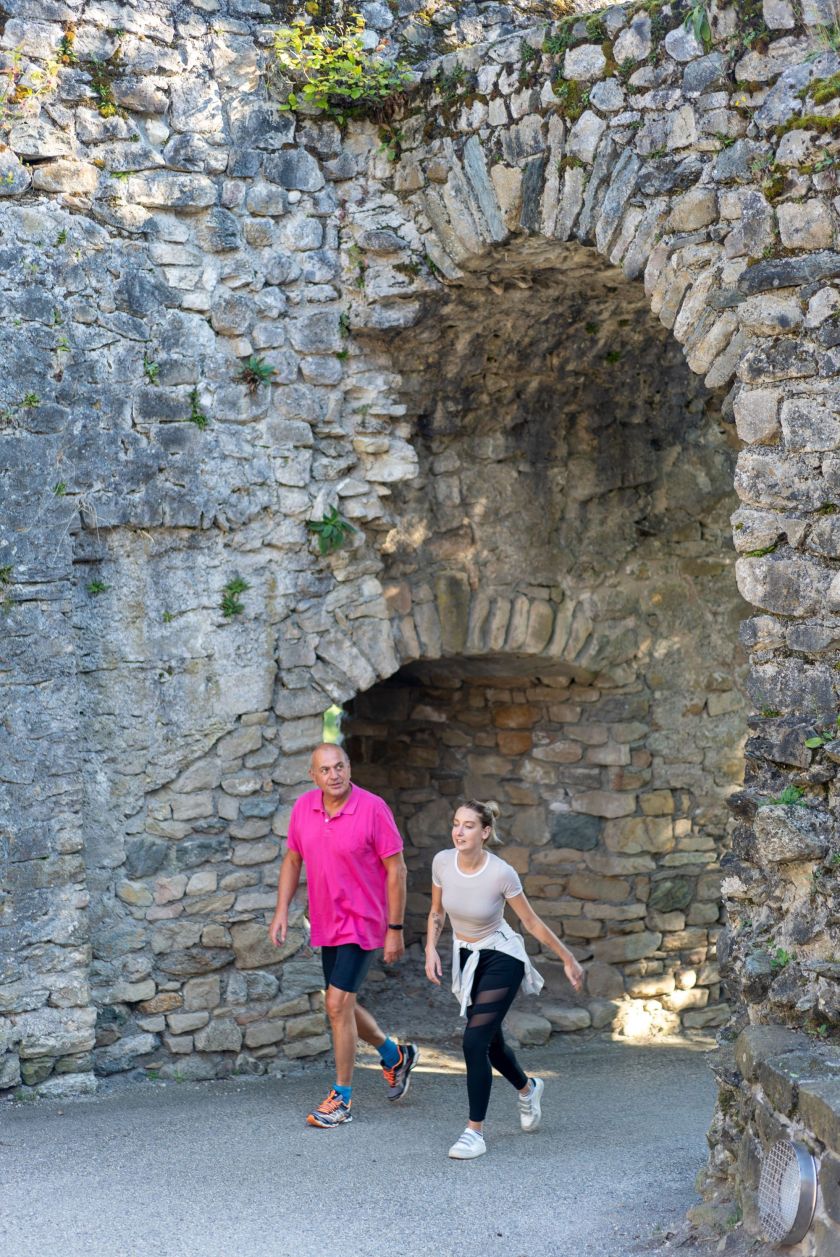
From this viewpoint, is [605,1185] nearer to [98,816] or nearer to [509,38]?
[98,816]

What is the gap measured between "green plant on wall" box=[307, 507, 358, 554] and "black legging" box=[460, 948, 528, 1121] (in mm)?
1996

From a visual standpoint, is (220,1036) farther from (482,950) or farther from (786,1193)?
(786,1193)

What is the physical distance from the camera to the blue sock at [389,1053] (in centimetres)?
538

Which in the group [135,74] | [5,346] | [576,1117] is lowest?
[576,1117]

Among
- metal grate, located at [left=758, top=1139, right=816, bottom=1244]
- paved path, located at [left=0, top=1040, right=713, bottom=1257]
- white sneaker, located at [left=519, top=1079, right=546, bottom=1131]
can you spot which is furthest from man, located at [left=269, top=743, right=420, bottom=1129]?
metal grate, located at [left=758, top=1139, right=816, bottom=1244]

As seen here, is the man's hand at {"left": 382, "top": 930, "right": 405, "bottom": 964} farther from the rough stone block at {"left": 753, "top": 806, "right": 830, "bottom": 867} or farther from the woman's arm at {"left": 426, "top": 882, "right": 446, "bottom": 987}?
the rough stone block at {"left": 753, "top": 806, "right": 830, "bottom": 867}

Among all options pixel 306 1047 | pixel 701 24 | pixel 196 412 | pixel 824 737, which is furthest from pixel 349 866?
pixel 701 24

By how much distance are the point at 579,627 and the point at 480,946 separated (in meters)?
2.42

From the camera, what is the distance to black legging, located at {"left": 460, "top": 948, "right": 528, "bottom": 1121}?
4746 millimetres

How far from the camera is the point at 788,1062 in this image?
3744 millimetres

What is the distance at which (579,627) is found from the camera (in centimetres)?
691

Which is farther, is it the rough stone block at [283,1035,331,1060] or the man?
the rough stone block at [283,1035,331,1060]

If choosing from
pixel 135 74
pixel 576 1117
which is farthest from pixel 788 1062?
pixel 135 74

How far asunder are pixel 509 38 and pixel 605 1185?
4206 millimetres
